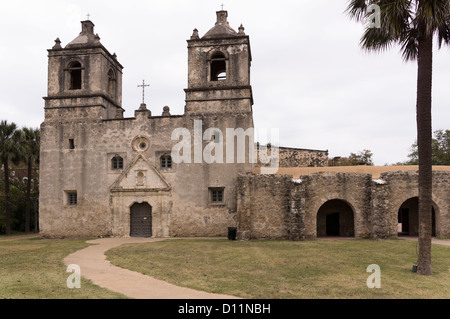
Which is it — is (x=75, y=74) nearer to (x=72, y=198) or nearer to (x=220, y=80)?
(x=72, y=198)

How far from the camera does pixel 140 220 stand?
23031 mm

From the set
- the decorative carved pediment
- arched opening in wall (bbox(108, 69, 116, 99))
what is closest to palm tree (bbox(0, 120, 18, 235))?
arched opening in wall (bbox(108, 69, 116, 99))

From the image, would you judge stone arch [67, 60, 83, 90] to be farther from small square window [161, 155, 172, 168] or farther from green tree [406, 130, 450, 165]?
green tree [406, 130, 450, 165]

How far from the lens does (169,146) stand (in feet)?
75.4

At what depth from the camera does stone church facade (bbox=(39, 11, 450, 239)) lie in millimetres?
20438

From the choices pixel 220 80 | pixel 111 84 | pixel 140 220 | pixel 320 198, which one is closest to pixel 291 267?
pixel 320 198

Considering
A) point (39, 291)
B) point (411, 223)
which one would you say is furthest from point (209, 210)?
point (39, 291)

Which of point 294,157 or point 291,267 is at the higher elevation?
point 294,157

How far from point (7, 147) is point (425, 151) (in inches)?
1203

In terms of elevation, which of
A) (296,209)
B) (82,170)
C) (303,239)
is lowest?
(303,239)

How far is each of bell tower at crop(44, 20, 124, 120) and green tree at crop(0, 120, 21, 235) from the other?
9.11 meters

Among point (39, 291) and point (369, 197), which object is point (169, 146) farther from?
point (39, 291)

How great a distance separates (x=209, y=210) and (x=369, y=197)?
8.75 meters
